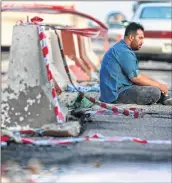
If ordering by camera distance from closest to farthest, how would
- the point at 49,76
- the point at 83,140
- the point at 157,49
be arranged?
the point at 83,140
the point at 49,76
the point at 157,49

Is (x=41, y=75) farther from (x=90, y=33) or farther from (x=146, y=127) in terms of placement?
(x=90, y=33)

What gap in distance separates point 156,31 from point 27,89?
38.9 feet

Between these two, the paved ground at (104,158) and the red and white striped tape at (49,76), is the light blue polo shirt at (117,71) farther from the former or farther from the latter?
the paved ground at (104,158)

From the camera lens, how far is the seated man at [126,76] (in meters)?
8.12

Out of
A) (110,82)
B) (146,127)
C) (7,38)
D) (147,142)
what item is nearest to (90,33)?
(110,82)

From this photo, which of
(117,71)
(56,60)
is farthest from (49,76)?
(56,60)

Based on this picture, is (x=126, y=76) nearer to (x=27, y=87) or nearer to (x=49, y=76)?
(x=49, y=76)

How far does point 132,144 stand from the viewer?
19.5ft

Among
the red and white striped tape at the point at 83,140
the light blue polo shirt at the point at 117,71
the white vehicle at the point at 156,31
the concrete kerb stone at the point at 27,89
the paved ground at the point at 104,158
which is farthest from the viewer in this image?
the white vehicle at the point at 156,31

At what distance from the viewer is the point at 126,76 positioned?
26.9 feet

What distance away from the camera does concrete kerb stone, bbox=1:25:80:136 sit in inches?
254

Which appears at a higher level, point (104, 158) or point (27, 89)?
point (27, 89)

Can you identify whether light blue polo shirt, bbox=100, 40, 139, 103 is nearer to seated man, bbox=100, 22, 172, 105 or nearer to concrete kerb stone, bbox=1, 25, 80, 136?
seated man, bbox=100, 22, 172, 105

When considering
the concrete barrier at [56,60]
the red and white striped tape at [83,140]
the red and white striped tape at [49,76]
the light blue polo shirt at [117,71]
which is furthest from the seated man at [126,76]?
the concrete barrier at [56,60]
